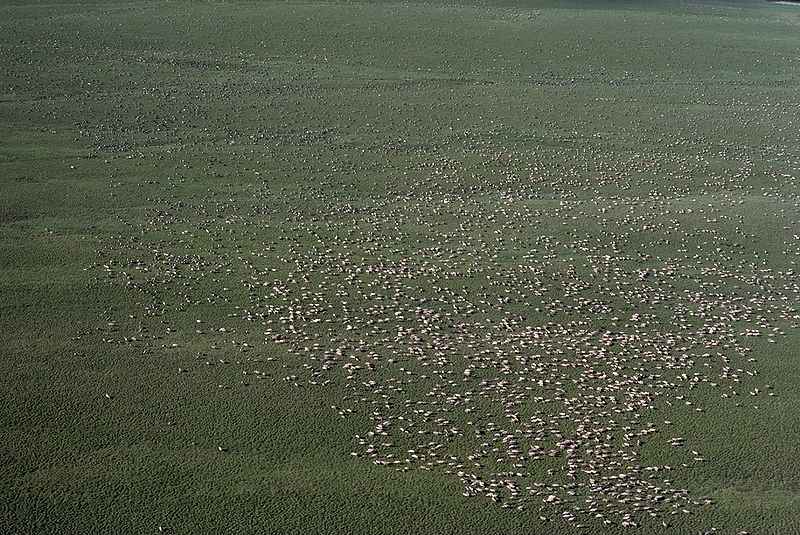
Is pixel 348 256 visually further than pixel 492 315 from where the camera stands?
Yes

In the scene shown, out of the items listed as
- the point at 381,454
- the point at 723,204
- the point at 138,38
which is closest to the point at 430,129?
the point at 723,204

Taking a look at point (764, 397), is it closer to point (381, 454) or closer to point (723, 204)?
point (381, 454)

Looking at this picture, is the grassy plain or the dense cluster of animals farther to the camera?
the dense cluster of animals

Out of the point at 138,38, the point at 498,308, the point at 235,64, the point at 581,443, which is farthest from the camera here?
the point at 138,38

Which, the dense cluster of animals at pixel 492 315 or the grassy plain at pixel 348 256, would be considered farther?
the dense cluster of animals at pixel 492 315

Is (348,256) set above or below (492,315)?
above

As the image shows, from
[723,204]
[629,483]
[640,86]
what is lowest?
[629,483]

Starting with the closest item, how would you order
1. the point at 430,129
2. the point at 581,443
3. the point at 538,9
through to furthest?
the point at 581,443
the point at 430,129
the point at 538,9

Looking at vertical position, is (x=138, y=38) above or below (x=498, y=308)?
above
